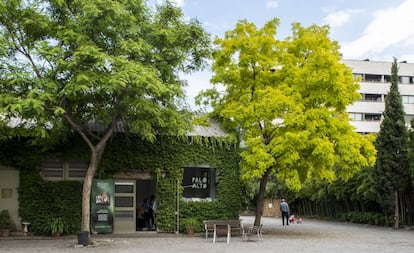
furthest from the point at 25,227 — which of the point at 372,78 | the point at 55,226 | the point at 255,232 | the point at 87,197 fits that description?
the point at 372,78

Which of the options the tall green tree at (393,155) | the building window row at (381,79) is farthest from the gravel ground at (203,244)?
the building window row at (381,79)

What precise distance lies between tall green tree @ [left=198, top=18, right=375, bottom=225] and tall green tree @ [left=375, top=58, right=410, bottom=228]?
18.5ft

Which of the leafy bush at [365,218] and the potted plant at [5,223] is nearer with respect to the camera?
the potted plant at [5,223]

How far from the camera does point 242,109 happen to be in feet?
74.2

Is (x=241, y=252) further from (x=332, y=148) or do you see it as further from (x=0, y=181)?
(x=0, y=181)

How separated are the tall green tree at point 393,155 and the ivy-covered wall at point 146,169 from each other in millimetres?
8780

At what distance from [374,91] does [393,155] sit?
3800 cm

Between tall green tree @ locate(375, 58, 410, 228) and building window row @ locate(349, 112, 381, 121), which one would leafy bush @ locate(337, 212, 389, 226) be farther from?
building window row @ locate(349, 112, 381, 121)

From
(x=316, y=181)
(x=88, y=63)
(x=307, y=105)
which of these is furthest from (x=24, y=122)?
(x=316, y=181)

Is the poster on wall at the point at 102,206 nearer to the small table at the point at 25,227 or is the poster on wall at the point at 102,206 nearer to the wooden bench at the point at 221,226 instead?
the small table at the point at 25,227

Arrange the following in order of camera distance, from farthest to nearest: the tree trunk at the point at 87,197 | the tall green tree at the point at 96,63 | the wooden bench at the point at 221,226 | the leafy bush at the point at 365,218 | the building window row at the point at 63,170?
the leafy bush at the point at 365,218, the building window row at the point at 63,170, the wooden bench at the point at 221,226, the tree trunk at the point at 87,197, the tall green tree at the point at 96,63

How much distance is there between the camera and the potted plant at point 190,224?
76.0 feet

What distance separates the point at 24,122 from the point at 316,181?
77.6ft

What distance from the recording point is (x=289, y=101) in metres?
22.1
